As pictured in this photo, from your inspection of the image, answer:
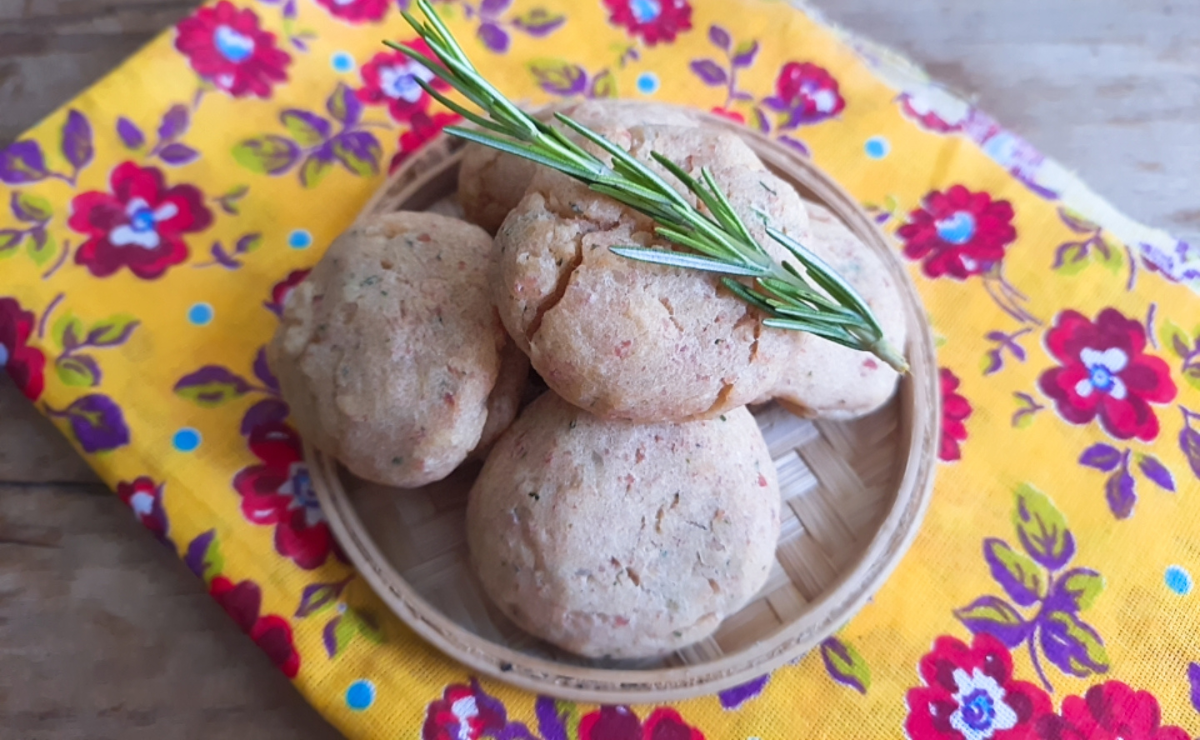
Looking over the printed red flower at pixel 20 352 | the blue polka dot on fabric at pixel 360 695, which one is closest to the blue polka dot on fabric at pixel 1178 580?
the blue polka dot on fabric at pixel 360 695

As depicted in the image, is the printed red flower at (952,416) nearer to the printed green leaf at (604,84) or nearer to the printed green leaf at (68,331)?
the printed green leaf at (604,84)

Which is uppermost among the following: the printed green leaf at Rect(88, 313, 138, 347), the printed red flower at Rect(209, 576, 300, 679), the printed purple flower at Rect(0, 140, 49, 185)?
the printed purple flower at Rect(0, 140, 49, 185)

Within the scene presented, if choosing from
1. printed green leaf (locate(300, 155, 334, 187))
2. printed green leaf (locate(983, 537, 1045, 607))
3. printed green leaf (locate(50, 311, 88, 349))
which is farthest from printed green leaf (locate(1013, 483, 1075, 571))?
printed green leaf (locate(50, 311, 88, 349))

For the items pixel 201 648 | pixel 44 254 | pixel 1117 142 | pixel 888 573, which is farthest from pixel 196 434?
pixel 1117 142

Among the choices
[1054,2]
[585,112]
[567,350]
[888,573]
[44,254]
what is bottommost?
[44,254]

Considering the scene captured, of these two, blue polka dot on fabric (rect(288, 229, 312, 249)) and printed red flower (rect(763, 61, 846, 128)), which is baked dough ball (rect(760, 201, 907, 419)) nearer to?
printed red flower (rect(763, 61, 846, 128))

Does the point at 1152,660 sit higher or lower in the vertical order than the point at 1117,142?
lower

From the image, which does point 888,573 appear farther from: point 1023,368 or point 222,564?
point 222,564
